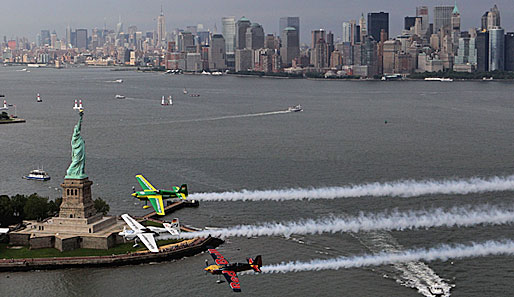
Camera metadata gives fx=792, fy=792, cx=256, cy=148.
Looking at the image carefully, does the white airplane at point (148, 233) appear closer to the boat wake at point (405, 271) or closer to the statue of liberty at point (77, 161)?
the statue of liberty at point (77, 161)

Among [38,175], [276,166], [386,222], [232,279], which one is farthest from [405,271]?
[38,175]

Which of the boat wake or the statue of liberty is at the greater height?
the statue of liberty

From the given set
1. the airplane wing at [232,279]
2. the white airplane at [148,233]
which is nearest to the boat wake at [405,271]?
the airplane wing at [232,279]

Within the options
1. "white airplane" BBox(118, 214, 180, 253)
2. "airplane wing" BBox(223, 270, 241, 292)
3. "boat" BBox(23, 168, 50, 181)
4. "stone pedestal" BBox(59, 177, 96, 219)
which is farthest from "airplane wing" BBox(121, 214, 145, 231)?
"boat" BBox(23, 168, 50, 181)

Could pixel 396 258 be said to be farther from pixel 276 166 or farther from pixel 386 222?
pixel 276 166

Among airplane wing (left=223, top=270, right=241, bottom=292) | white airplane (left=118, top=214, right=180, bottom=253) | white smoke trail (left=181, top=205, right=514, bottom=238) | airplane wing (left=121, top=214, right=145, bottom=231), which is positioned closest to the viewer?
airplane wing (left=223, top=270, right=241, bottom=292)

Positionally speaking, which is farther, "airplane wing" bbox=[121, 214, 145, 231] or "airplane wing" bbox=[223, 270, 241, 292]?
"airplane wing" bbox=[121, 214, 145, 231]

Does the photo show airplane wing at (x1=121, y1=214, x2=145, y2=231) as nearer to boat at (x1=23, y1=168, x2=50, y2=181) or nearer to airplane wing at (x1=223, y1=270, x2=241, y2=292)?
airplane wing at (x1=223, y1=270, x2=241, y2=292)
